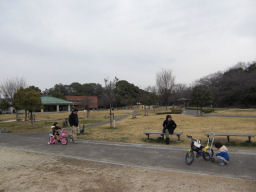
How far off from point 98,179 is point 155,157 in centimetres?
230

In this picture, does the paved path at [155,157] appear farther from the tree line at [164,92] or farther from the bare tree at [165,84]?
the bare tree at [165,84]

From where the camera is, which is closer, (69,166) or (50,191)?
(50,191)

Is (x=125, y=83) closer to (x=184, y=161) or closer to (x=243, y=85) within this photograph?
(x=243, y=85)

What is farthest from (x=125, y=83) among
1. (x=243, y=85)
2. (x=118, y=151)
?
(x=118, y=151)

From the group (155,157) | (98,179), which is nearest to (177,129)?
(155,157)

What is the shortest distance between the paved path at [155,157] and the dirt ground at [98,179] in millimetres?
411

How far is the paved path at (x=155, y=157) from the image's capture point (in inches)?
188

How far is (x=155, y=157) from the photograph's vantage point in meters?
6.08

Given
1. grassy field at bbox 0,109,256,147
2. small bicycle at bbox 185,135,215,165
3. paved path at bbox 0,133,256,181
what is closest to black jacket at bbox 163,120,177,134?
grassy field at bbox 0,109,256,147

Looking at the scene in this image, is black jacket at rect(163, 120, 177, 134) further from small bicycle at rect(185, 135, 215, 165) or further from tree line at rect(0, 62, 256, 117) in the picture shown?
tree line at rect(0, 62, 256, 117)

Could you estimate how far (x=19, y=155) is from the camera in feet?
22.5

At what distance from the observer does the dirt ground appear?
3906 millimetres

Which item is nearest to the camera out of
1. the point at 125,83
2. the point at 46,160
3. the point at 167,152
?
the point at 46,160

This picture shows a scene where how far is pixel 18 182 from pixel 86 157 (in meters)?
2.29
